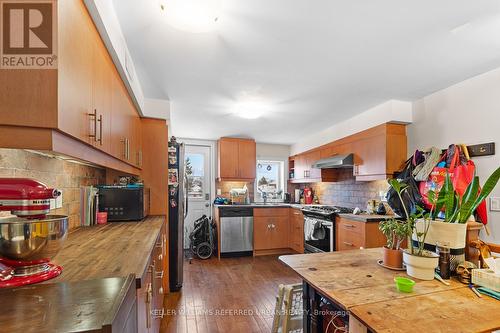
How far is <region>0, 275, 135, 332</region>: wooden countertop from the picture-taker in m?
0.59

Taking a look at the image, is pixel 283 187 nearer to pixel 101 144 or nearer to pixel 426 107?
pixel 426 107

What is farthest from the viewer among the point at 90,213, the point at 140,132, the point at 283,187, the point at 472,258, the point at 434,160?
the point at 283,187

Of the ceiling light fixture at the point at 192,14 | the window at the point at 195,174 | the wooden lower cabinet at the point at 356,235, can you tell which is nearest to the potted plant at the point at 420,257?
the ceiling light fixture at the point at 192,14

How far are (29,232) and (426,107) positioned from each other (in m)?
3.51

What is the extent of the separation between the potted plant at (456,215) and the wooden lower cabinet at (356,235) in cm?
167

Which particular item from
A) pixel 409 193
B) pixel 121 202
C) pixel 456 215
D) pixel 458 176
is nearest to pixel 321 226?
pixel 409 193

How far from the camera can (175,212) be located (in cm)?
289

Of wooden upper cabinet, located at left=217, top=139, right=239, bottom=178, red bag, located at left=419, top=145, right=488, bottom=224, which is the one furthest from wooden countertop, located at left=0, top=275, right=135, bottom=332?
wooden upper cabinet, located at left=217, top=139, right=239, bottom=178

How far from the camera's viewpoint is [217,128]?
4.16 m

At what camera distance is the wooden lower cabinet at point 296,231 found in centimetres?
414

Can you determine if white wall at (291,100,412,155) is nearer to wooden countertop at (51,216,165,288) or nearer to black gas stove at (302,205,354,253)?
black gas stove at (302,205,354,253)

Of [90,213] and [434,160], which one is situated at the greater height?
[434,160]

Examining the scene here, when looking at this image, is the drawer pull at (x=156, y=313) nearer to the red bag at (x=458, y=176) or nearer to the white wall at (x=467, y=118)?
the red bag at (x=458, y=176)

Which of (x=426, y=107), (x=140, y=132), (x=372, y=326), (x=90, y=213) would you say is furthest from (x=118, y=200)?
(x=426, y=107)
